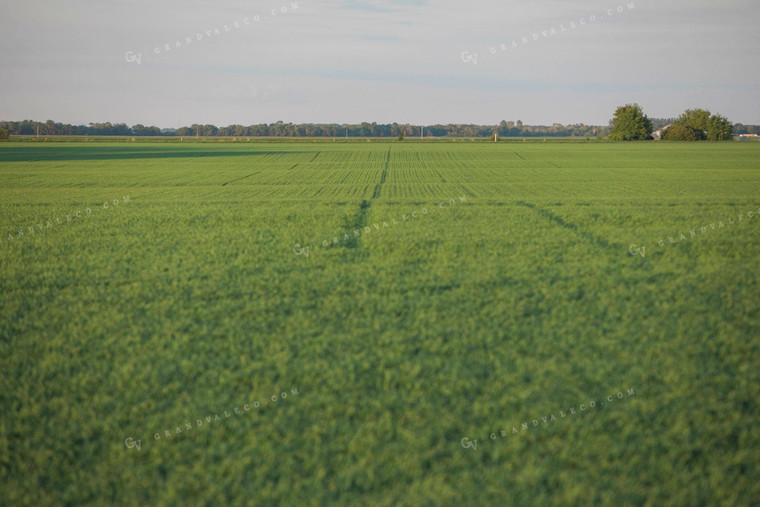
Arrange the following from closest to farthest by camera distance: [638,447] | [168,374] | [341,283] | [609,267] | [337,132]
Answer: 1. [638,447]
2. [168,374]
3. [341,283]
4. [609,267]
5. [337,132]

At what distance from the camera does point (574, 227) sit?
48.8 ft

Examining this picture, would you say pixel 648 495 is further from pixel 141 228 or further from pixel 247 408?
pixel 141 228

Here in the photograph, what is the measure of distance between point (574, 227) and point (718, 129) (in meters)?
96.9

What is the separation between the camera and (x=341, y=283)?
9.53 metres

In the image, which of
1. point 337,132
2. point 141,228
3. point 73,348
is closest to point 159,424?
point 73,348

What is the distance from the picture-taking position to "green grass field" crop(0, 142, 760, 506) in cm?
435

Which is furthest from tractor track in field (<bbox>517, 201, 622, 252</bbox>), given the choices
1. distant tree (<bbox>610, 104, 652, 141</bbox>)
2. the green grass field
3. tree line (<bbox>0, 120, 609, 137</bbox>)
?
tree line (<bbox>0, 120, 609, 137</bbox>)

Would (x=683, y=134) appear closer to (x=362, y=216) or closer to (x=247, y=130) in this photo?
(x=362, y=216)

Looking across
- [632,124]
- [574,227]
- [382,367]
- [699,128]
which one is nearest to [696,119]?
[699,128]

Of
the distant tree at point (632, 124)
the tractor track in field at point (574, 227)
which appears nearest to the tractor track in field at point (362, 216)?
the tractor track in field at point (574, 227)

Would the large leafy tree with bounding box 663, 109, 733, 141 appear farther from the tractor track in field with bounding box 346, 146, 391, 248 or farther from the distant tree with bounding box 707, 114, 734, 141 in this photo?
the tractor track in field with bounding box 346, 146, 391, 248

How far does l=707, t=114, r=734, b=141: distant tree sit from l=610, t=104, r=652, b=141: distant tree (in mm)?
9363

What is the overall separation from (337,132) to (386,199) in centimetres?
16698

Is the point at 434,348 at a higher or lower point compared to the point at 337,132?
lower
